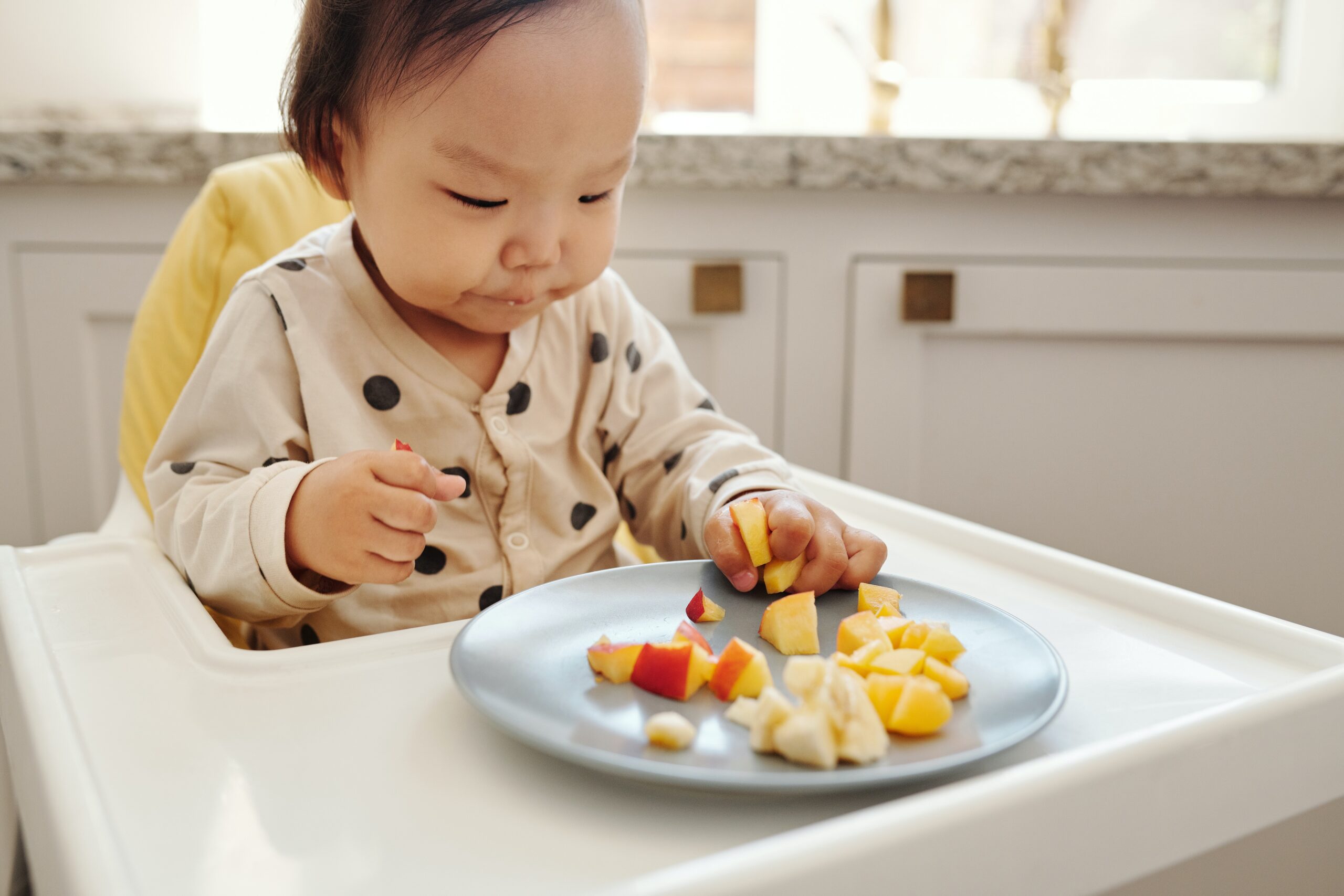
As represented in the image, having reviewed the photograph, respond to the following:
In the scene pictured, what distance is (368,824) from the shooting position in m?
0.33

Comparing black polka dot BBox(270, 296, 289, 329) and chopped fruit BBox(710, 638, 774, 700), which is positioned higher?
black polka dot BBox(270, 296, 289, 329)

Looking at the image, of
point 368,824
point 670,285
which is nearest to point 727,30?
point 670,285

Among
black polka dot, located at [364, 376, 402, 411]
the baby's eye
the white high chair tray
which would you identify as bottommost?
the white high chair tray

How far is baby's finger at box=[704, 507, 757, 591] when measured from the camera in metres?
0.53

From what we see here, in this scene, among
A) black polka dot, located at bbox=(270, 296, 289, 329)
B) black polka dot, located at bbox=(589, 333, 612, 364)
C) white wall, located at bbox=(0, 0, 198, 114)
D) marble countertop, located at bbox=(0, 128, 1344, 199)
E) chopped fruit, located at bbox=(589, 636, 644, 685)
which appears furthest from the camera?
white wall, located at bbox=(0, 0, 198, 114)

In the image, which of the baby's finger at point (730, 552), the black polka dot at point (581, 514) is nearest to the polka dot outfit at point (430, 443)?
the black polka dot at point (581, 514)

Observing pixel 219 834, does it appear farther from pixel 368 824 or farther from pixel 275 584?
pixel 275 584

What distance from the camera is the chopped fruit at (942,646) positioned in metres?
0.43

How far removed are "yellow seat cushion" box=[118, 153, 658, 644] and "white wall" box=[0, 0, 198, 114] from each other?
86 centimetres

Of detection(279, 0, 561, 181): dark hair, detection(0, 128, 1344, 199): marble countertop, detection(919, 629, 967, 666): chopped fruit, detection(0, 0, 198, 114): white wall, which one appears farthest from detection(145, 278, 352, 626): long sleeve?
detection(0, 0, 198, 114): white wall

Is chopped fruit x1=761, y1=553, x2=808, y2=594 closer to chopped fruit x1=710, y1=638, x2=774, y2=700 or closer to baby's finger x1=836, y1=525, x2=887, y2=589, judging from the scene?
baby's finger x1=836, y1=525, x2=887, y2=589

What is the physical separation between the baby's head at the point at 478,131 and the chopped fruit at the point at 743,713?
13.1 inches

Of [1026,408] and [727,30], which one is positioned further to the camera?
[727,30]

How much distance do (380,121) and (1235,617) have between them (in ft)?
1.72
